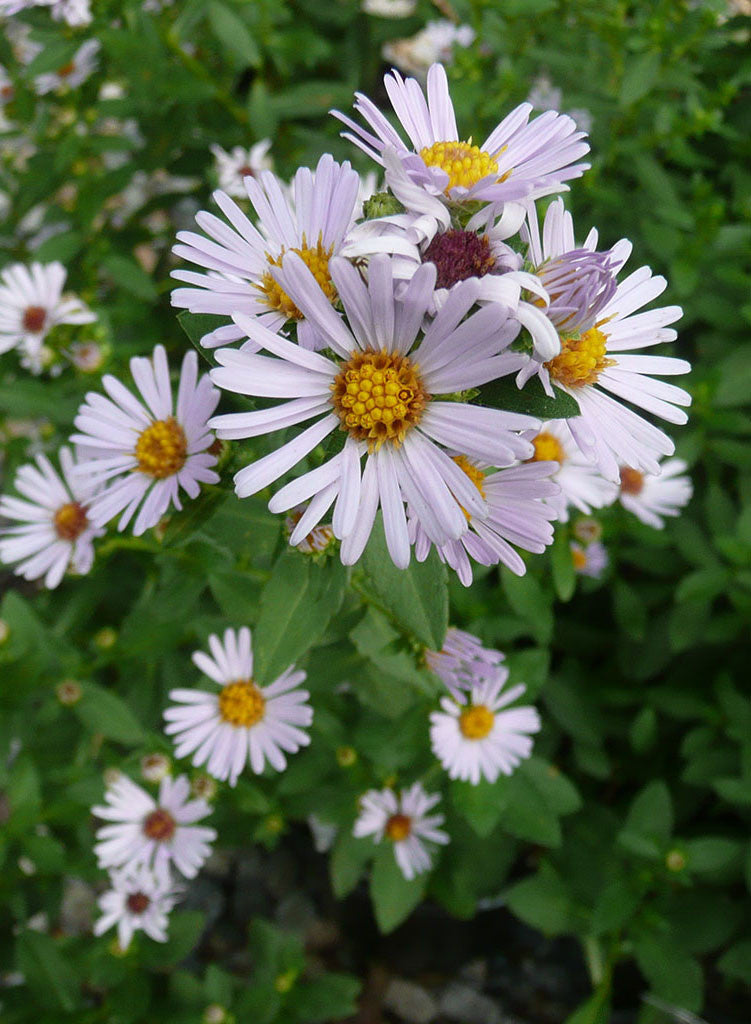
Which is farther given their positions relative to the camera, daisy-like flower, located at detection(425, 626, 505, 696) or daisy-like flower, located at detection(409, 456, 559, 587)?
daisy-like flower, located at detection(425, 626, 505, 696)

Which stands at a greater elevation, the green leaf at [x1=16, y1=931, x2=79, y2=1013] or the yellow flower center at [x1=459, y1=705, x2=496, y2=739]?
the yellow flower center at [x1=459, y1=705, x2=496, y2=739]

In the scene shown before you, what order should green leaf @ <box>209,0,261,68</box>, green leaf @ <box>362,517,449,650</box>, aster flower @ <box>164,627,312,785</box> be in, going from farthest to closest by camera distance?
green leaf @ <box>209,0,261,68</box>, aster flower @ <box>164,627,312,785</box>, green leaf @ <box>362,517,449,650</box>

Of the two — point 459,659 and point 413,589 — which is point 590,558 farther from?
point 413,589

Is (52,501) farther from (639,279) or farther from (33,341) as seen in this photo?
(639,279)

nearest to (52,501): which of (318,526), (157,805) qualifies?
(157,805)

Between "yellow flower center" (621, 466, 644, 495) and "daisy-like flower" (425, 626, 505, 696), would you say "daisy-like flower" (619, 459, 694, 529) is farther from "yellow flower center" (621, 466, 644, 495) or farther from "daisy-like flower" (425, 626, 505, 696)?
"daisy-like flower" (425, 626, 505, 696)

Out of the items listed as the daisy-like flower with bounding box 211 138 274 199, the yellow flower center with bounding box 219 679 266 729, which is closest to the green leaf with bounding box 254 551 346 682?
the yellow flower center with bounding box 219 679 266 729
